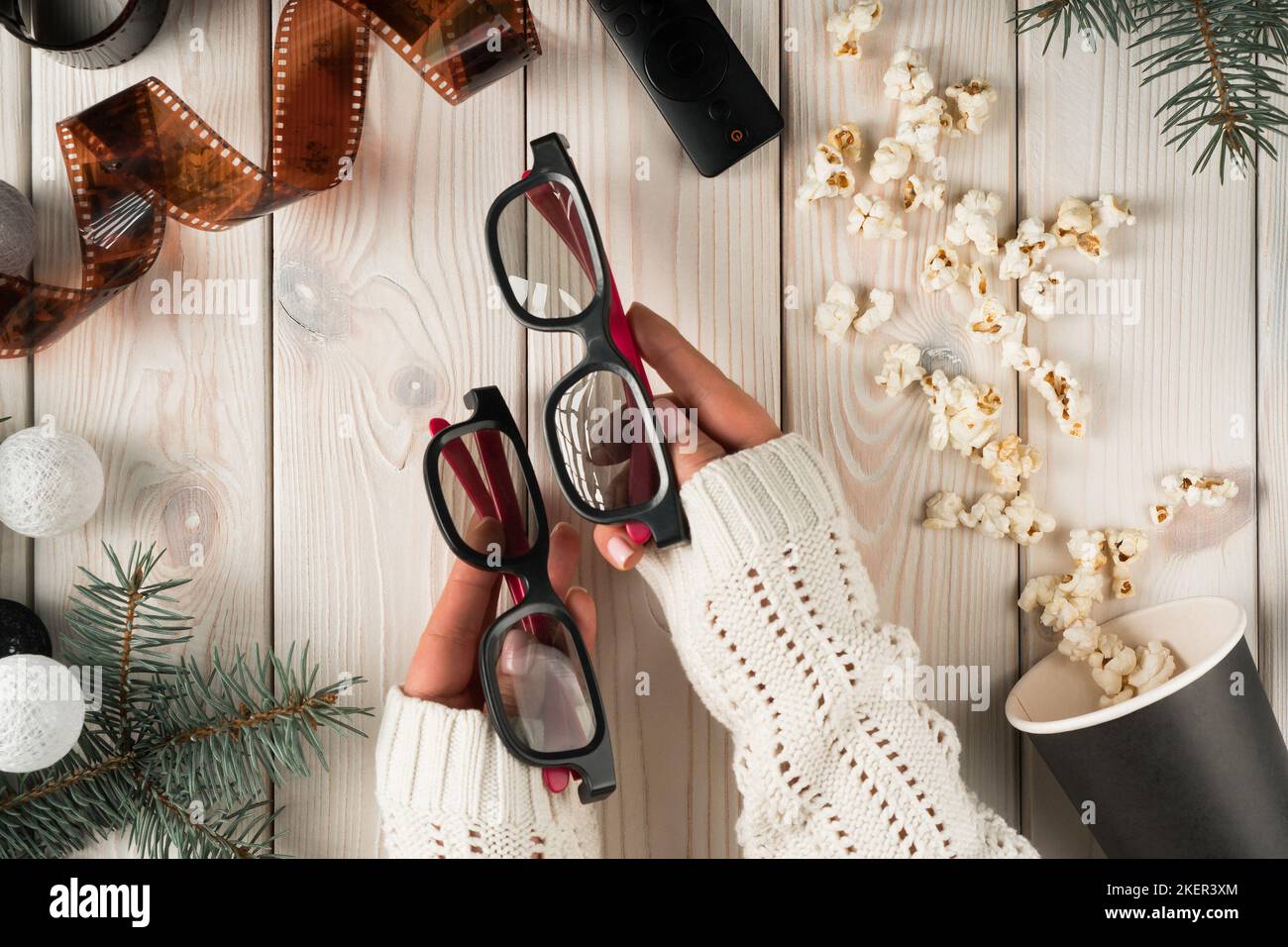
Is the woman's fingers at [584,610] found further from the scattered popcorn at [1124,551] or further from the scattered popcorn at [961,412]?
the scattered popcorn at [1124,551]

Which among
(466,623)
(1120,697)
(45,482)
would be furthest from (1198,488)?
(45,482)

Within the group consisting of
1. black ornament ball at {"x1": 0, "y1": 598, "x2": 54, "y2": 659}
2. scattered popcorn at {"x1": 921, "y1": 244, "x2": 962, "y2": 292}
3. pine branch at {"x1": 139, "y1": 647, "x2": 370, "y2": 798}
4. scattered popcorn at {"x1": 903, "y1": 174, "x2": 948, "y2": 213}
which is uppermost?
scattered popcorn at {"x1": 903, "y1": 174, "x2": 948, "y2": 213}

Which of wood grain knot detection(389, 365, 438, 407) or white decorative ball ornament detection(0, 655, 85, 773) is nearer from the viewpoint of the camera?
white decorative ball ornament detection(0, 655, 85, 773)

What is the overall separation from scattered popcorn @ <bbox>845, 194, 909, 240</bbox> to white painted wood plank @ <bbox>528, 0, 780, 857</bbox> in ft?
0.21

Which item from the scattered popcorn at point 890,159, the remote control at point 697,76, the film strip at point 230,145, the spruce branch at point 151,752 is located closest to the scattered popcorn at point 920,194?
the scattered popcorn at point 890,159

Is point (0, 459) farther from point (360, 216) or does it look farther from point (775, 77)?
point (775, 77)

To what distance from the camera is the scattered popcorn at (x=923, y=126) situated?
69cm

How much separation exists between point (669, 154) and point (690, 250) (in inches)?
3.1

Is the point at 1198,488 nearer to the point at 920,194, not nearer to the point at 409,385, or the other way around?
the point at 920,194

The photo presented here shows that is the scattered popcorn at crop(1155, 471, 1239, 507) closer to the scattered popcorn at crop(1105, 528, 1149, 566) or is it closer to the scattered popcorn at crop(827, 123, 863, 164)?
the scattered popcorn at crop(1105, 528, 1149, 566)

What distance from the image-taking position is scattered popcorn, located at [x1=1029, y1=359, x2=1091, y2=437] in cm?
70

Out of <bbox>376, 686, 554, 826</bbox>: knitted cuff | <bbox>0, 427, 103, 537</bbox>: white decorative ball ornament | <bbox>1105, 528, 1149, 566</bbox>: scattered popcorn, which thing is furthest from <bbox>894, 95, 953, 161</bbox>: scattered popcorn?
<bbox>0, 427, 103, 537</bbox>: white decorative ball ornament

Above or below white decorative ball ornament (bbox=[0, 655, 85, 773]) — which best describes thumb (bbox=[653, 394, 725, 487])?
Answer: above

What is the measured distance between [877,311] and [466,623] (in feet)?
1.33
